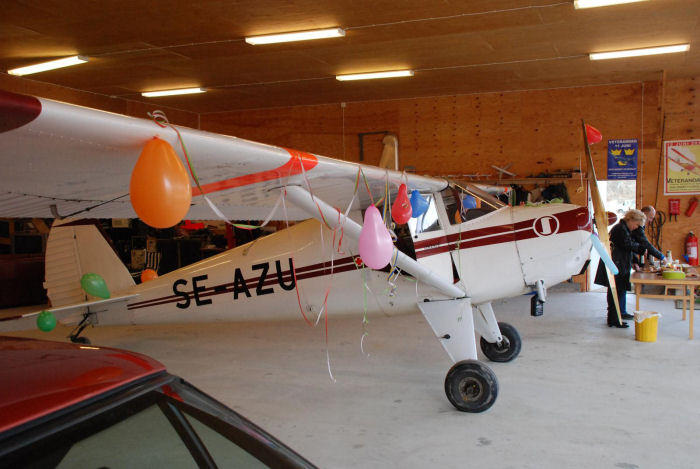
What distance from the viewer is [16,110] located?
1750 mm

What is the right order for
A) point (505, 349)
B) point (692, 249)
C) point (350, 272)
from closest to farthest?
point (350, 272)
point (505, 349)
point (692, 249)

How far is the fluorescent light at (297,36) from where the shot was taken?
7.32 metres

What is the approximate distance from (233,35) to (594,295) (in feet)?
26.1

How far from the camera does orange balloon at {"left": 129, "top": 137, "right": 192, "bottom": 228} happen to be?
203cm

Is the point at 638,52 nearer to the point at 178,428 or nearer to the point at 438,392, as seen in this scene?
the point at 438,392

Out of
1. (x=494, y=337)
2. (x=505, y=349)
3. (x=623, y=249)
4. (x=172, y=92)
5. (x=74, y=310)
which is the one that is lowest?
(x=505, y=349)

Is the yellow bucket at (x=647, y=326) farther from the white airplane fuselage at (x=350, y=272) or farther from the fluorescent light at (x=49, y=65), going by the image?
the fluorescent light at (x=49, y=65)

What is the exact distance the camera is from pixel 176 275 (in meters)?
5.73

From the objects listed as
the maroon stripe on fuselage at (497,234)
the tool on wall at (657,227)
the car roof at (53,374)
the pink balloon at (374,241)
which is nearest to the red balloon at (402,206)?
the pink balloon at (374,241)

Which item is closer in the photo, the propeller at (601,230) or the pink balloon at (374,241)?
the pink balloon at (374,241)

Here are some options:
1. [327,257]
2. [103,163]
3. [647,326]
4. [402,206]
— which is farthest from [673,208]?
[103,163]

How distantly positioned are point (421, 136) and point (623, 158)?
4.09 metres

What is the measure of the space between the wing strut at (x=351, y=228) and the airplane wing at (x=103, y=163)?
0.35 ft

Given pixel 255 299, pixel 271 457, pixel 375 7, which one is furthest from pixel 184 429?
pixel 375 7
